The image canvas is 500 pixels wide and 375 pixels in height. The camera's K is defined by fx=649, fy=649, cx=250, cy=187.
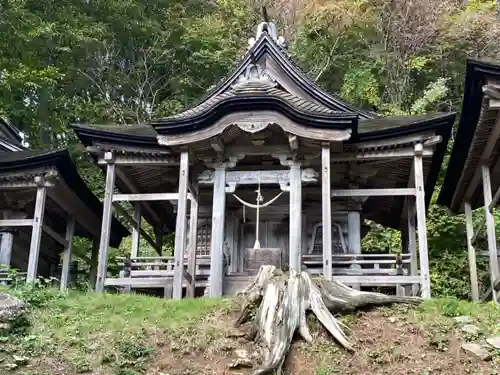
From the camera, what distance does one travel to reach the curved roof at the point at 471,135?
40.3ft

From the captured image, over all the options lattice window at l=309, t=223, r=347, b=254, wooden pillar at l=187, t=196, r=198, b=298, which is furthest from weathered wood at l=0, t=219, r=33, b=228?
lattice window at l=309, t=223, r=347, b=254

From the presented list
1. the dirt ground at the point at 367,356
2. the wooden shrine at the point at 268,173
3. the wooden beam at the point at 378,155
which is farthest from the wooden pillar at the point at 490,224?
the dirt ground at the point at 367,356

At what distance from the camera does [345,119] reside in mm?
14633

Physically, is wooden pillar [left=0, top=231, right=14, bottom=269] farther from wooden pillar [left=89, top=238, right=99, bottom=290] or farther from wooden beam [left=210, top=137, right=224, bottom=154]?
wooden beam [left=210, top=137, right=224, bottom=154]

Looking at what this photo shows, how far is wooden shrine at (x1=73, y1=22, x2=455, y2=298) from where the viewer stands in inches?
585

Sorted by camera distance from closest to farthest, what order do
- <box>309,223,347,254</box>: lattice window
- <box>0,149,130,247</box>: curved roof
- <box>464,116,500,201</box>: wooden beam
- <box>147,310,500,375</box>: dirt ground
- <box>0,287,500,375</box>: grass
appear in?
<box>147,310,500,375</box>: dirt ground
<box>0,287,500,375</box>: grass
<box>464,116,500,201</box>: wooden beam
<box>0,149,130,247</box>: curved roof
<box>309,223,347,254</box>: lattice window

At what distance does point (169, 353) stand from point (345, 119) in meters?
7.04

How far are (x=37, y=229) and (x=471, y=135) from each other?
10.8 m

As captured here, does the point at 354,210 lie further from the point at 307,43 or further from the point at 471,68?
the point at 307,43

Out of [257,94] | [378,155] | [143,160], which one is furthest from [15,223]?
[378,155]

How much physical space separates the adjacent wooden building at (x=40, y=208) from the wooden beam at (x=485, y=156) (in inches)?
404

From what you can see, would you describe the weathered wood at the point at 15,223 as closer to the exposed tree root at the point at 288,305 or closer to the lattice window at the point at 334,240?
the lattice window at the point at 334,240

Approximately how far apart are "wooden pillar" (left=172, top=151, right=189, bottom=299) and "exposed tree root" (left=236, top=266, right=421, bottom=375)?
3.11 metres

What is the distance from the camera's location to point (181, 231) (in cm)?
1475
